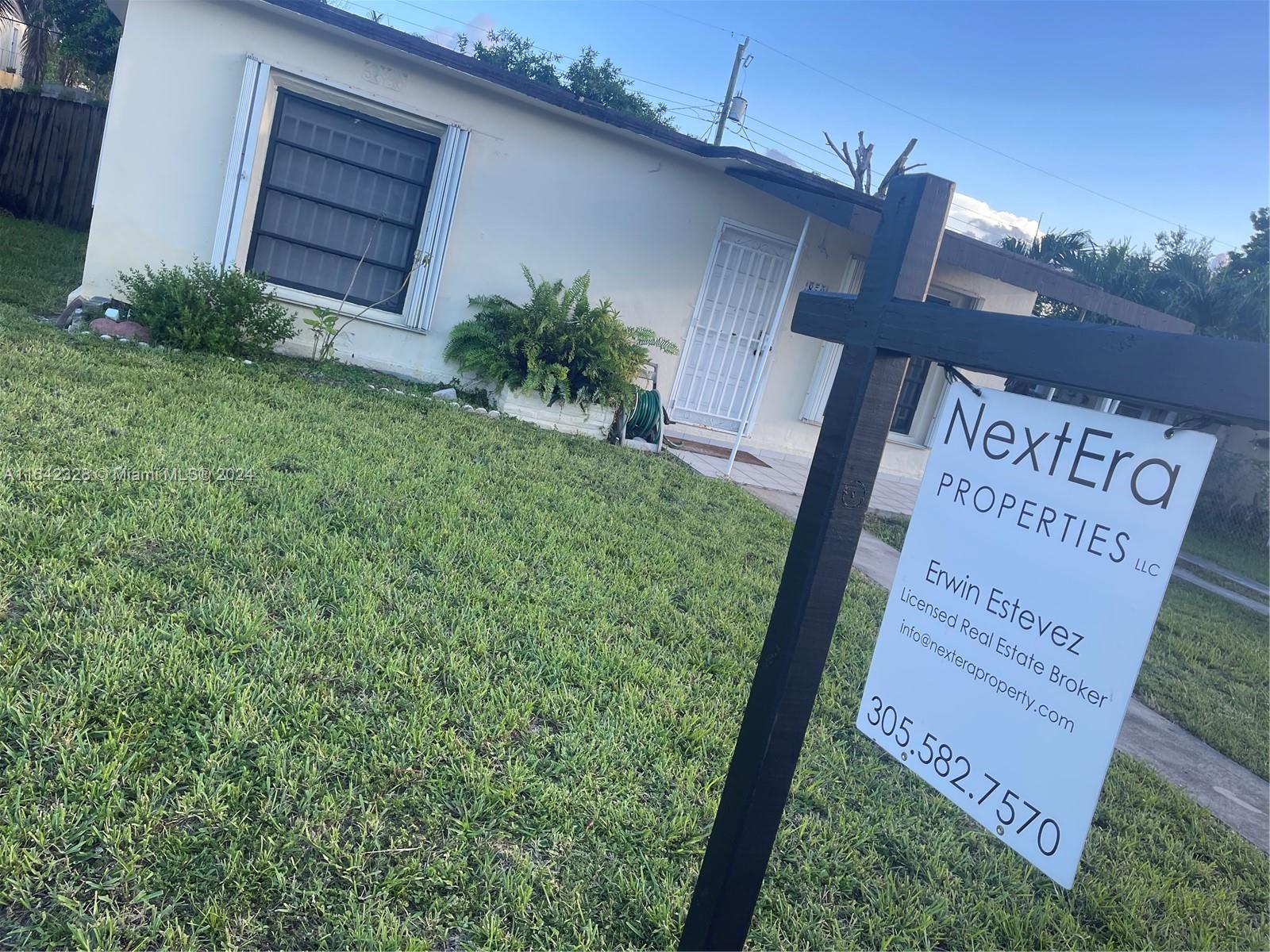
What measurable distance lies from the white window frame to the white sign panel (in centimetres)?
724

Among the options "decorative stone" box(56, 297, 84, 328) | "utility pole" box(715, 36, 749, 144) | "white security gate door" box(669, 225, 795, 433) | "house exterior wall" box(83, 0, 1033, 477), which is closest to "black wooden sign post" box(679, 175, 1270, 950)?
"house exterior wall" box(83, 0, 1033, 477)

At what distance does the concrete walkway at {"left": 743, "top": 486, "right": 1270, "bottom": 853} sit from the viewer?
3678 millimetres

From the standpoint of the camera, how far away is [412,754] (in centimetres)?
255

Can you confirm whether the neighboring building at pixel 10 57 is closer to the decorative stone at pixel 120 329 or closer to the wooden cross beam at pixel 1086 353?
the decorative stone at pixel 120 329

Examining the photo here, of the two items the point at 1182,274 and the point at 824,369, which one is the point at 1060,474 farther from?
the point at 1182,274

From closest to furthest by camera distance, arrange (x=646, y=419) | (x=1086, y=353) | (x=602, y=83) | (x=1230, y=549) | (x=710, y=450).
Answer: (x=1086, y=353)
(x=646, y=419)
(x=710, y=450)
(x=1230, y=549)
(x=602, y=83)

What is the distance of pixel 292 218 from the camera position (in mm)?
8086

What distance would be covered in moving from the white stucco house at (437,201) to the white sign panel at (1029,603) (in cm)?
599

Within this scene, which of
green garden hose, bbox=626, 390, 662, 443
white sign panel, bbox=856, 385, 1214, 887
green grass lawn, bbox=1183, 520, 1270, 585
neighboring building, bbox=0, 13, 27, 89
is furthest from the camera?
neighboring building, bbox=0, 13, 27, 89

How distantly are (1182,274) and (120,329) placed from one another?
1713 centimetres

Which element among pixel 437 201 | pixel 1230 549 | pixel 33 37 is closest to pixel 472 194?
pixel 437 201

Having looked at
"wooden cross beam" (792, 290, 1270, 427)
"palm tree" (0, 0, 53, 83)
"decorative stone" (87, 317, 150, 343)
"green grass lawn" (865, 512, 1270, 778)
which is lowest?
"green grass lawn" (865, 512, 1270, 778)

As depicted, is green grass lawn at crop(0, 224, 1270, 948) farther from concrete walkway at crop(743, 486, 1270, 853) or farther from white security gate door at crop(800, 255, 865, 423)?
white security gate door at crop(800, 255, 865, 423)

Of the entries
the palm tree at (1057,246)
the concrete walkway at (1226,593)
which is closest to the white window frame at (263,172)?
the concrete walkway at (1226,593)
